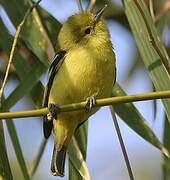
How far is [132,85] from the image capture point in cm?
373

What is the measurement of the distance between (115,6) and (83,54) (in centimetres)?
177

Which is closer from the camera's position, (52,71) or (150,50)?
Result: (150,50)

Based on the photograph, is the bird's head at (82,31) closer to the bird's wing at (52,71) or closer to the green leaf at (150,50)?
the bird's wing at (52,71)

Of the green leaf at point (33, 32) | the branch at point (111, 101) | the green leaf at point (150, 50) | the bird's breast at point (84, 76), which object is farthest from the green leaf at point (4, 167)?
the green leaf at point (150, 50)

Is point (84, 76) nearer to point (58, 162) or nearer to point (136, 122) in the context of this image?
point (136, 122)

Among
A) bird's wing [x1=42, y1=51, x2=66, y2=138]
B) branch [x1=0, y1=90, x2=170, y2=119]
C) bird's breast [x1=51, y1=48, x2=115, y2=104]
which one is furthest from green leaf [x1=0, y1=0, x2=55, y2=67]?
branch [x1=0, y1=90, x2=170, y2=119]

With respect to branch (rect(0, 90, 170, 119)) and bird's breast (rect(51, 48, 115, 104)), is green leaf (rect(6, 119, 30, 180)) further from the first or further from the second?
branch (rect(0, 90, 170, 119))

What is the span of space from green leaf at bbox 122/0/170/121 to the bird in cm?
22

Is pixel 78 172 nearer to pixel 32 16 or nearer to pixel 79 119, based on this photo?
pixel 79 119

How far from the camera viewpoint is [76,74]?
2.18m

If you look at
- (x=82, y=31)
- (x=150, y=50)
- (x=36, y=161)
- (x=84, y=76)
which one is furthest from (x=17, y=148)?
(x=150, y=50)

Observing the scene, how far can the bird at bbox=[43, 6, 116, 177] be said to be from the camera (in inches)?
86.4

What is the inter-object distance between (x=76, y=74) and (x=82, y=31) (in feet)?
1.46

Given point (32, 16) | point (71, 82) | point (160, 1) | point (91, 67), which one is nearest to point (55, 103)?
point (71, 82)
